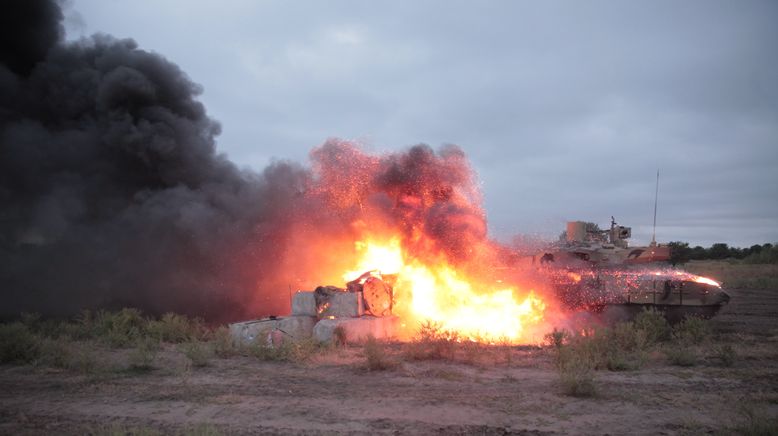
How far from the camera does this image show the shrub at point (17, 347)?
10.0 meters

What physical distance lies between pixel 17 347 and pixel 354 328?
22.2ft

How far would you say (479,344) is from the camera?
11.7 m

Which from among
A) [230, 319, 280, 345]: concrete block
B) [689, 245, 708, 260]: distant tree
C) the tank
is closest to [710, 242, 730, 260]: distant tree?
[689, 245, 708, 260]: distant tree

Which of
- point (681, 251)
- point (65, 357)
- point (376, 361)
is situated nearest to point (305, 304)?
point (376, 361)

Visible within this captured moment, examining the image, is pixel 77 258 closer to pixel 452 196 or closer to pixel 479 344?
pixel 452 196

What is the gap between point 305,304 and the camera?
45.7 feet

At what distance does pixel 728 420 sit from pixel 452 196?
11.3 meters

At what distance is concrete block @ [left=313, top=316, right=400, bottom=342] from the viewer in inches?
500

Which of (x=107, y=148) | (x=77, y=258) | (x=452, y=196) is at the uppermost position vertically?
(x=107, y=148)

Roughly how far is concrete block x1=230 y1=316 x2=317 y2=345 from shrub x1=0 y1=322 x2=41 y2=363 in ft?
12.4

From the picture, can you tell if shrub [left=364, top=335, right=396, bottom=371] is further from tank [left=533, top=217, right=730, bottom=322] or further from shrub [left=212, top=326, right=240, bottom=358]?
tank [left=533, top=217, right=730, bottom=322]

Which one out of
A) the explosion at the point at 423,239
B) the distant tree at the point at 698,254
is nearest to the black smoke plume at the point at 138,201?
the explosion at the point at 423,239

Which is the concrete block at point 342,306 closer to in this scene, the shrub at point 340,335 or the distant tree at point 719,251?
the shrub at point 340,335

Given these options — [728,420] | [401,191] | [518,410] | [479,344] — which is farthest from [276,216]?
[728,420]
